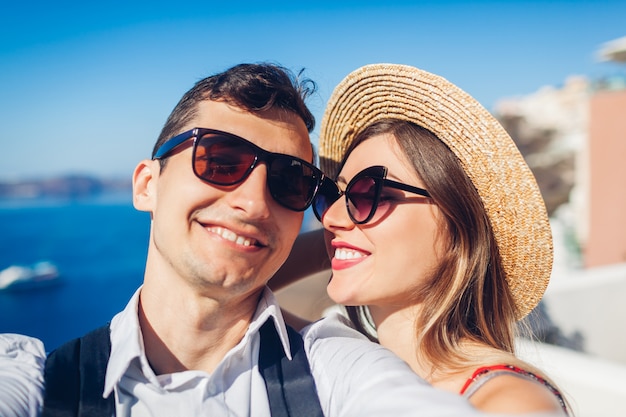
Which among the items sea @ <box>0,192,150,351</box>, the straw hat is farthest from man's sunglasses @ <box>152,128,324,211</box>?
sea @ <box>0,192,150,351</box>

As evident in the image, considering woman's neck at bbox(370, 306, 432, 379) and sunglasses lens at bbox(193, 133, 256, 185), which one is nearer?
sunglasses lens at bbox(193, 133, 256, 185)

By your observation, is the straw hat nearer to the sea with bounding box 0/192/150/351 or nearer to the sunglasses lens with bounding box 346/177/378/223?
the sunglasses lens with bounding box 346/177/378/223

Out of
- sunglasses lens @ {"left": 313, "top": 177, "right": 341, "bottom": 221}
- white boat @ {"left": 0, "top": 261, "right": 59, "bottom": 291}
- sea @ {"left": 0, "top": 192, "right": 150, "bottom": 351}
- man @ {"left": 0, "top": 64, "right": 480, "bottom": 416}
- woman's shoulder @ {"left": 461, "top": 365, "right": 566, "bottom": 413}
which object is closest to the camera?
woman's shoulder @ {"left": 461, "top": 365, "right": 566, "bottom": 413}

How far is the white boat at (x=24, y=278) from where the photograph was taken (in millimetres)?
8172

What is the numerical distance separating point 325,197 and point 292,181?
0.41 m

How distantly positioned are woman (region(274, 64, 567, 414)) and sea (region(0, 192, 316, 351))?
12.6 ft

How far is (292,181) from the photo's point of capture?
5.64 ft

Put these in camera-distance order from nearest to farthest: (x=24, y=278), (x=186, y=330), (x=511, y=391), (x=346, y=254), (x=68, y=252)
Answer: (x=511, y=391)
(x=186, y=330)
(x=346, y=254)
(x=24, y=278)
(x=68, y=252)

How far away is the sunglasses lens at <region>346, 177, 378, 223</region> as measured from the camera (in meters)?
1.87

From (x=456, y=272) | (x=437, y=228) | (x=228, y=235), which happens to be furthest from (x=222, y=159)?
(x=456, y=272)

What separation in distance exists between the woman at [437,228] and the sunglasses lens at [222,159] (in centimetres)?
52

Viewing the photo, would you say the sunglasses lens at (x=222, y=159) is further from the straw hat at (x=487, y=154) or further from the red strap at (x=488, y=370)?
the red strap at (x=488, y=370)

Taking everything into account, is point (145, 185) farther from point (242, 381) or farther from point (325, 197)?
point (242, 381)

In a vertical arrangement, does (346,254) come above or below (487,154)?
below
